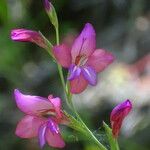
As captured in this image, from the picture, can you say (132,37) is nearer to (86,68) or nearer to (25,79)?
(25,79)

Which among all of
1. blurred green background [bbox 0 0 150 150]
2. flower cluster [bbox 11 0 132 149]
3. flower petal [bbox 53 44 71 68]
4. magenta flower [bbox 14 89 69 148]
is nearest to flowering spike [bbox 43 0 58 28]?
flower cluster [bbox 11 0 132 149]

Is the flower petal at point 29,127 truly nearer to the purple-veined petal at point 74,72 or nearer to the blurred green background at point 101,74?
the purple-veined petal at point 74,72

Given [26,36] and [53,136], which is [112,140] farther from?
[26,36]

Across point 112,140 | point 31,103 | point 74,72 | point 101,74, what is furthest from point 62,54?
point 101,74

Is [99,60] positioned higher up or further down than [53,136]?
higher up

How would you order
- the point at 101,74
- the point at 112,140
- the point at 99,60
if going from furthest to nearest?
1. the point at 101,74
2. the point at 99,60
3. the point at 112,140

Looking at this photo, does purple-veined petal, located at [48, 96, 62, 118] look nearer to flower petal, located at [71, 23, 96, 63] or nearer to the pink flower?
the pink flower
